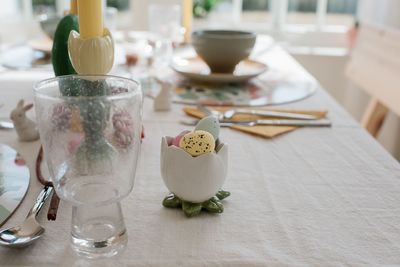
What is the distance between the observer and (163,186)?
0.61 metres

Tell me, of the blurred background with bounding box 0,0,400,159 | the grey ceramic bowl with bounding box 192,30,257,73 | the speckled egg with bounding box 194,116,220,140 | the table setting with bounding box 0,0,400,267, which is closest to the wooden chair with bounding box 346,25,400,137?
the blurred background with bounding box 0,0,400,159

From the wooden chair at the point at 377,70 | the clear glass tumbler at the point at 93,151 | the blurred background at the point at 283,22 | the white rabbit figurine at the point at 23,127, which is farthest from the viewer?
the blurred background at the point at 283,22

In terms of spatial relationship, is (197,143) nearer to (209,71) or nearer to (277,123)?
(277,123)

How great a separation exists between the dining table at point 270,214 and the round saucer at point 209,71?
308 mm

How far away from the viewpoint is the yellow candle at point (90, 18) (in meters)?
0.56

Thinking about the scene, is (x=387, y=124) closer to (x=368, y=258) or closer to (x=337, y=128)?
(x=337, y=128)

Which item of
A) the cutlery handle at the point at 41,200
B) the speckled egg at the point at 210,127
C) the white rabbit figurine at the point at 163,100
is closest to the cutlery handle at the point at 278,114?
the white rabbit figurine at the point at 163,100

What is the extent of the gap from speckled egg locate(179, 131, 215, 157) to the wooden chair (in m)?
1.15

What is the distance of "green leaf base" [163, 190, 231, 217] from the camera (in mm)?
532

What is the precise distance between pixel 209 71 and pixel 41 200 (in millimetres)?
747

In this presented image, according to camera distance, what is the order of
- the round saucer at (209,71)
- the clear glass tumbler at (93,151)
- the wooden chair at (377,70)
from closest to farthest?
the clear glass tumbler at (93,151) → the round saucer at (209,71) → the wooden chair at (377,70)

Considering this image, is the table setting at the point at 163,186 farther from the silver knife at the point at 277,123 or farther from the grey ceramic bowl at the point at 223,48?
the grey ceramic bowl at the point at 223,48

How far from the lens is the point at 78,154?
0.46m

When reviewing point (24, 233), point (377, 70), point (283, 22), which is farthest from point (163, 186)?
point (283, 22)
